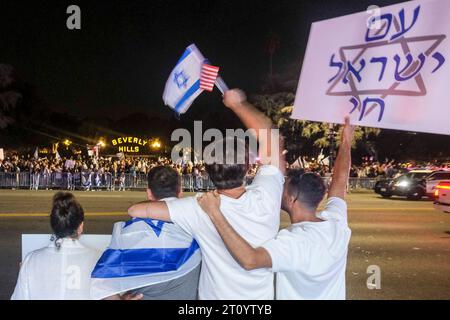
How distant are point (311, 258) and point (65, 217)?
1456 millimetres

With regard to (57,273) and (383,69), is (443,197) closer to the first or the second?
(383,69)

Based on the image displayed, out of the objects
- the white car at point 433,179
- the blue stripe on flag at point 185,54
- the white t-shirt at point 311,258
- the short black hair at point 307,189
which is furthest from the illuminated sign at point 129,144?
the white t-shirt at point 311,258

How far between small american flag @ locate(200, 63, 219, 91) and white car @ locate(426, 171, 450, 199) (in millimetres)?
21996

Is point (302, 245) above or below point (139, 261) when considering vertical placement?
above

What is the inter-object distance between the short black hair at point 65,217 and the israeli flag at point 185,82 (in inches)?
37.7

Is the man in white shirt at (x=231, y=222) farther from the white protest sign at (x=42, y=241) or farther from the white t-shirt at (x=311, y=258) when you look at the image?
the white protest sign at (x=42, y=241)

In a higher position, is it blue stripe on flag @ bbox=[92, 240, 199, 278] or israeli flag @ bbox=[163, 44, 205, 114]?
israeli flag @ bbox=[163, 44, 205, 114]

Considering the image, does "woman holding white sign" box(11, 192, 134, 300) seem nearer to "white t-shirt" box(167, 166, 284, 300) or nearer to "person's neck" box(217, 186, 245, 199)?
"white t-shirt" box(167, 166, 284, 300)

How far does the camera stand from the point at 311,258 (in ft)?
9.82

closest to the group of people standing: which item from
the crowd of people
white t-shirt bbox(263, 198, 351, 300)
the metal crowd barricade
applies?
white t-shirt bbox(263, 198, 351, 300)

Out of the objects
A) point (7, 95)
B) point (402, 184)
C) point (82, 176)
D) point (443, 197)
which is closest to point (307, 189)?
point (443, 197)

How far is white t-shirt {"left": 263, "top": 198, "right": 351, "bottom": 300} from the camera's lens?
2955 mm

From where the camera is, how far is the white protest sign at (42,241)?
364 centimetres

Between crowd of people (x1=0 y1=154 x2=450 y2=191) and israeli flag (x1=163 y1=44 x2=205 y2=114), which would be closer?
israeli flag (x1=163 y1=44 x2=205 y2=114)
